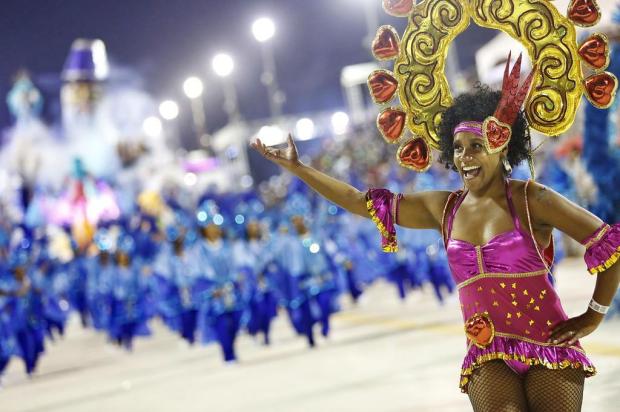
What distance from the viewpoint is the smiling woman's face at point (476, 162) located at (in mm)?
4070

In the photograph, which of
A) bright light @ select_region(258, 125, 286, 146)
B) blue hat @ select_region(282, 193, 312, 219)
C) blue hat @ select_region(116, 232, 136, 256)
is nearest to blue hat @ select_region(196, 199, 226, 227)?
blue hat @ select_region(282, 193, 312, 219)

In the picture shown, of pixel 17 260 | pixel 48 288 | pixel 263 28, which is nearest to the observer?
pixel 17 260

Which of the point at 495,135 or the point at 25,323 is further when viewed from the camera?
the point at 25,323

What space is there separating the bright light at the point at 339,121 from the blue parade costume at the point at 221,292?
199 feet

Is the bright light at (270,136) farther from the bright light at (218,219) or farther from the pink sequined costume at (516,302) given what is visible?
the pink sequined costume at (516,302)

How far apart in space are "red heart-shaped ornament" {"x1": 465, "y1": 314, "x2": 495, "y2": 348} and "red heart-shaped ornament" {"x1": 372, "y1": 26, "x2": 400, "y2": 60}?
3.84ft

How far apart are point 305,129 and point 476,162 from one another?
75.9 metres

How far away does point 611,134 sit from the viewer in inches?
381

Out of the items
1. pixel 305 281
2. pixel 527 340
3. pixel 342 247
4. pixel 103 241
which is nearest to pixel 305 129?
pixel 103 241

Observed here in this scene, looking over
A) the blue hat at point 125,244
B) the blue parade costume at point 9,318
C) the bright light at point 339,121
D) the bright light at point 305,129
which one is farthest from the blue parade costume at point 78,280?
the bright light at point 305,129

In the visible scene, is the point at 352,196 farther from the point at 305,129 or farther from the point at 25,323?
the point at 305,129

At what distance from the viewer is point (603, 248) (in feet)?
12.4

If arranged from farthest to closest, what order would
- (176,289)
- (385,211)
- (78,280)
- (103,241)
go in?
(78,280), (103,241), (176,289), (385,211)

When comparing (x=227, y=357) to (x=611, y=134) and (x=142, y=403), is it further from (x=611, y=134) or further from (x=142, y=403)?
(x=611, y=134)
